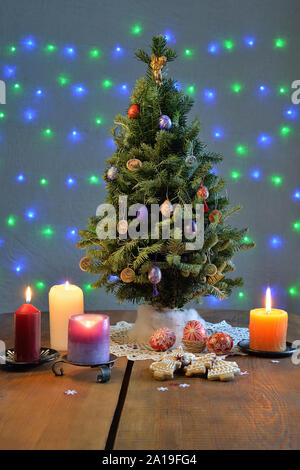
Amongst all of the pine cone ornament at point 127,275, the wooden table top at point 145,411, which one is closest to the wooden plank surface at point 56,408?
the wooden table top at point 145,411

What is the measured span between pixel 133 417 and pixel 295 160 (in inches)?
66.5

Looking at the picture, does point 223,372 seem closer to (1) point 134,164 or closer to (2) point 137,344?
(2) point 137,344

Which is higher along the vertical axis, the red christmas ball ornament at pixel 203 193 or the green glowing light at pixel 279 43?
the green glowing light at pixel 279 43

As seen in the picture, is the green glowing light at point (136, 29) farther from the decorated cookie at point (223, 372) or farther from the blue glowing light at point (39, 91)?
the decorated cookie at point (223, 372)

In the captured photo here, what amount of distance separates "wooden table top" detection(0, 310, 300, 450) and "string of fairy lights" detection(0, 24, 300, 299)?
1246 mm

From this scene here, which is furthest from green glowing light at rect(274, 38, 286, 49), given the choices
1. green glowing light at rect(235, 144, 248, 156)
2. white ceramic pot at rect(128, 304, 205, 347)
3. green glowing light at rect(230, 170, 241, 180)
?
white ceramic pot at rect(128, 304, 205, 347)

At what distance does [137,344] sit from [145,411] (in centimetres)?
42

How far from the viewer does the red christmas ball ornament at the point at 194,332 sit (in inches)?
43.8

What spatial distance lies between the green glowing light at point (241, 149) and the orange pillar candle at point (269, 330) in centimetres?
121

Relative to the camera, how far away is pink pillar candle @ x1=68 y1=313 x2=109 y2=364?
92 cm

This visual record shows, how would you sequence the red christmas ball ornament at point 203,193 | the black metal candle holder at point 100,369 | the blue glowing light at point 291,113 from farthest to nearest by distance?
the blue glowing light at point 291,113 < the red christmas ball ornament at point 203,193 < the black metal candle holder at point 100,369

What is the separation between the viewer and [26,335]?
0.97m

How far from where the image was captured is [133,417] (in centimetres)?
73

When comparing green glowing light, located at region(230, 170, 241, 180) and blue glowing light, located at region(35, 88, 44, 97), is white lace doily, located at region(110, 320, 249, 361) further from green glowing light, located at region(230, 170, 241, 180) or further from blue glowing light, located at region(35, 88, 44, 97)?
blue glowing light, located at region(35, 88, 44, 97)
